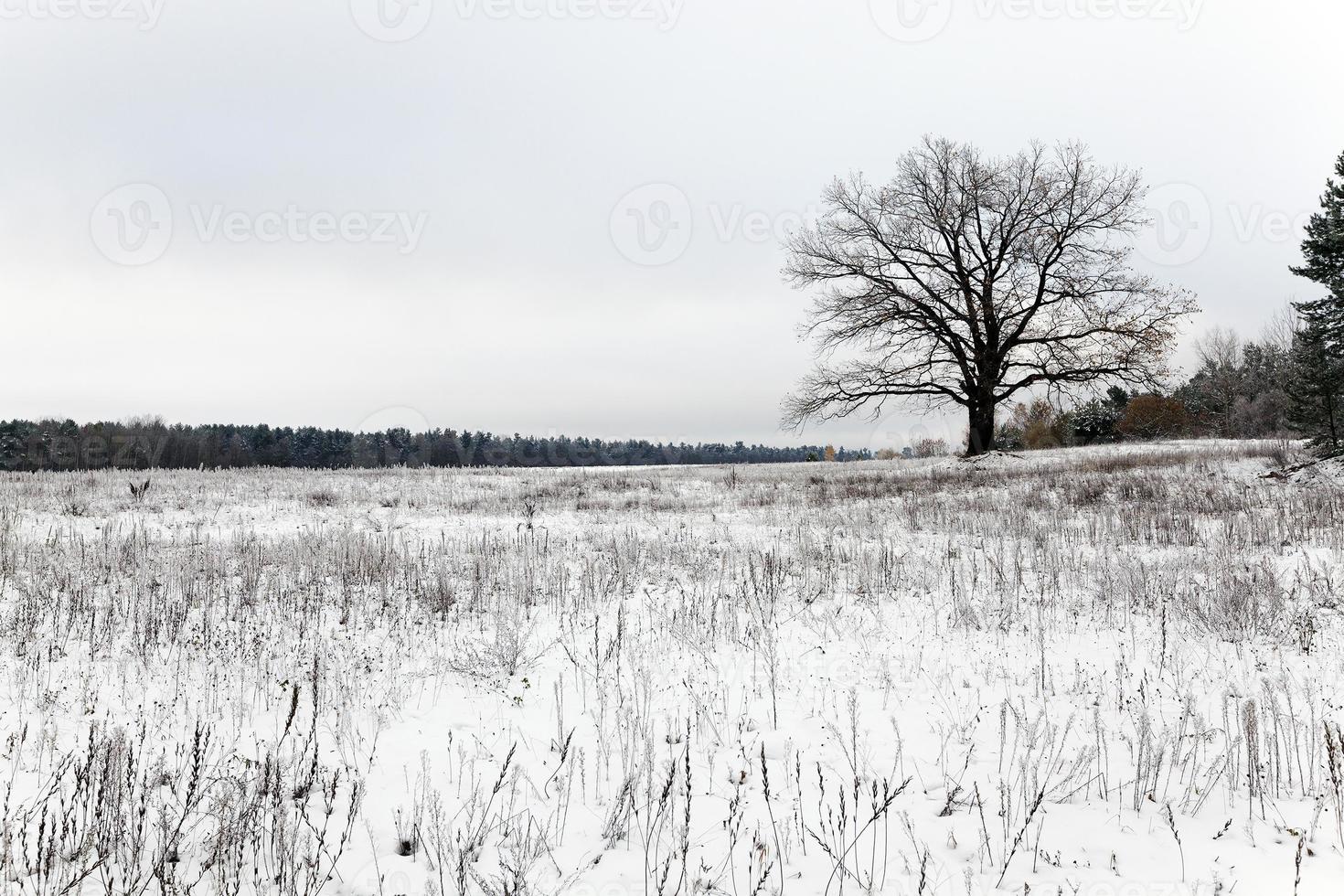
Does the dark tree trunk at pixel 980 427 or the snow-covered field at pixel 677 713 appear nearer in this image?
the snow-covered field at pixel 677 713

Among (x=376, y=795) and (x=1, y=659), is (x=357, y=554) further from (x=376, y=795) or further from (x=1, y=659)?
(x=376, y=795)

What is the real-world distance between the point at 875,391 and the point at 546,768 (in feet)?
74.6

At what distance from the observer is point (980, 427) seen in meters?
24.0

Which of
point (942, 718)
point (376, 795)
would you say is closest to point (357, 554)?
point (376, 795)

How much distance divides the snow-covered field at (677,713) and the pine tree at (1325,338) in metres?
11.8

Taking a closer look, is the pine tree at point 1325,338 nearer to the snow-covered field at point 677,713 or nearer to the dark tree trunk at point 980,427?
the dark tree trunk at point 980,427

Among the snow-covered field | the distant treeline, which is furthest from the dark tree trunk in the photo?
the distant treeline

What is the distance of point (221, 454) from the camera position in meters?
81.1

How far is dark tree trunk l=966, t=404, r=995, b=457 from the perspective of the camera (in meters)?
23.8

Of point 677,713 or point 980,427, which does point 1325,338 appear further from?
point 677,713

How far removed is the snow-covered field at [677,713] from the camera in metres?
2.61

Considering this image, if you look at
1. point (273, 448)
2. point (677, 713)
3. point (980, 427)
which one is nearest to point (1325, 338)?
point (980, 427)

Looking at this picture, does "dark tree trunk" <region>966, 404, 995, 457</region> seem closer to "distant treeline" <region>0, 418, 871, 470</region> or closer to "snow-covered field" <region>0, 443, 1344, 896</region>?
"snow-covered field" <region>0, 443, 1344, 896</region>

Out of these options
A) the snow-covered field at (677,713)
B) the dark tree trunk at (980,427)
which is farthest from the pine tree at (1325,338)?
the snow-covered field at (677,713)
